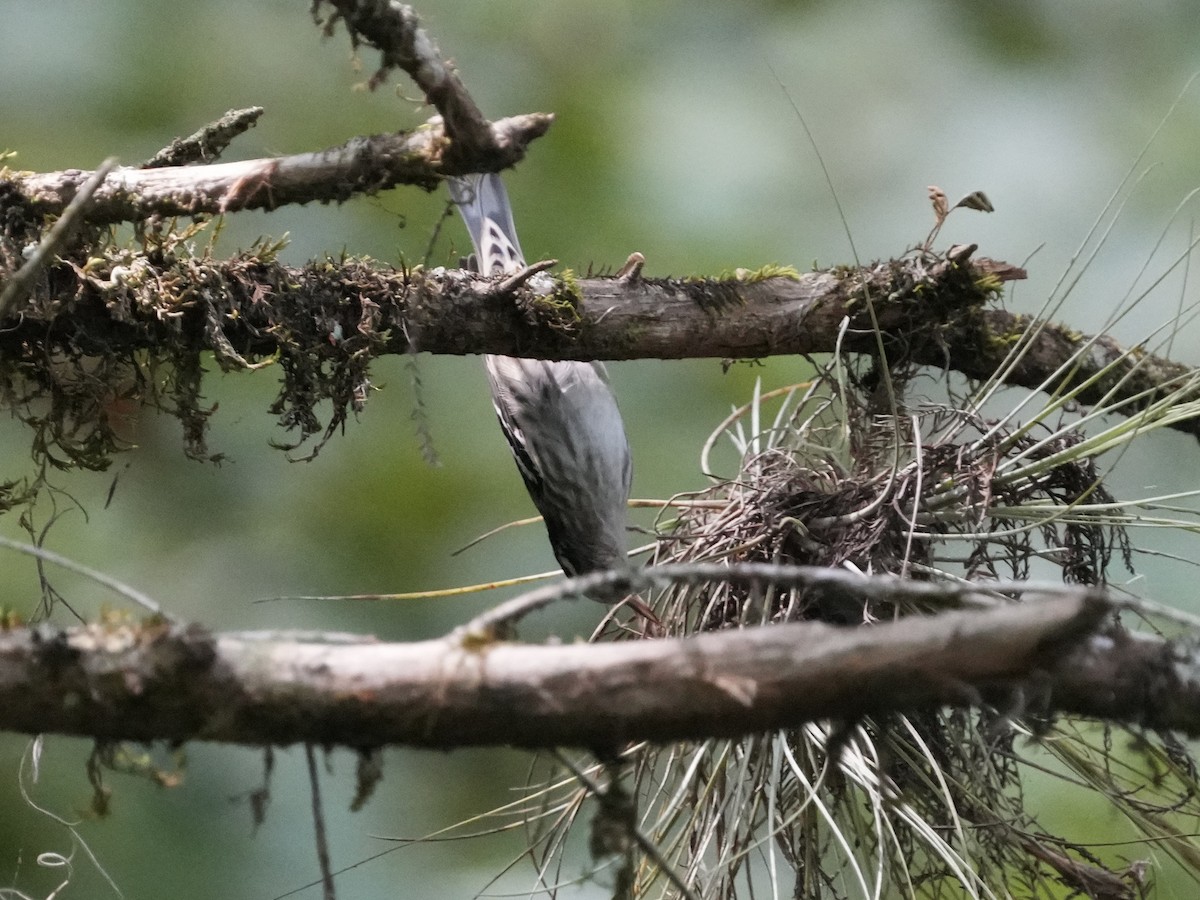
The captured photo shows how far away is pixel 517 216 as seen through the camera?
9.06 ft

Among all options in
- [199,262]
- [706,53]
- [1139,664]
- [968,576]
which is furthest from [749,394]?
[1139,664]

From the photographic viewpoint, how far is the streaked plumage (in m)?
2.31

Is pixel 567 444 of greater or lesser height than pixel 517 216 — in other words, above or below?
below

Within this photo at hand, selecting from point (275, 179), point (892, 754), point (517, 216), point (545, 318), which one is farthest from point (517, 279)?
point (517, 216)

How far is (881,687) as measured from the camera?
0.68 metres

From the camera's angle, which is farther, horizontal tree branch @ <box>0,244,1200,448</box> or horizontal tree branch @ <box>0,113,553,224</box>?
horizontal tree branch @ <box>0,244,1200,448</box>

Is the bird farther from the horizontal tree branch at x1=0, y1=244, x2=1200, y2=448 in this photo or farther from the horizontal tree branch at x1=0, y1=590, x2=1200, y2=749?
the horizontal tree branch at x1=0, y1=590, x2=1200, y2=749

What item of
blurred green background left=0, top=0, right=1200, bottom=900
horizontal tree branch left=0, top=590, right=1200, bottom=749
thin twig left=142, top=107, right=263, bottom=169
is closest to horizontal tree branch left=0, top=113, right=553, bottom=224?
thin twig left=142, top=107, right=263, bottom=169

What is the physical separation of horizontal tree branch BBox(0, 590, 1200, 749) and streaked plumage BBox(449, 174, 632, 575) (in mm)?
1588

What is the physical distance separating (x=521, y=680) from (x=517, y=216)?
2.23m

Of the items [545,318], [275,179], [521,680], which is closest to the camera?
[521,680]

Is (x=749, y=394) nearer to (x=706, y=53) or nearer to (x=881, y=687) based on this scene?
(x=706, y=53)

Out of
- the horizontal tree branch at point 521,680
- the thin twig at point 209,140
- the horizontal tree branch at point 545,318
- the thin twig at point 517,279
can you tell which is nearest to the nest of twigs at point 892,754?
the horizontal tree branch at point 545,318

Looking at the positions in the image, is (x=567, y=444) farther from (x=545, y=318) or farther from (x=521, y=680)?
(x=521, y=680)
